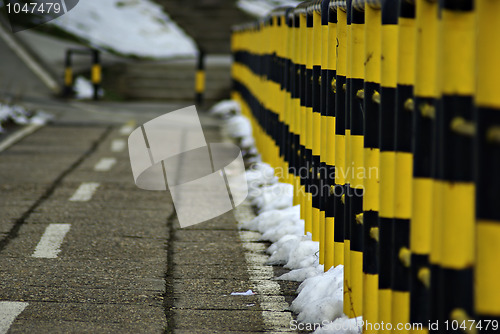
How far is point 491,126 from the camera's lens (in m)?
1.86

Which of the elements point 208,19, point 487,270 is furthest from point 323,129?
point 208,19

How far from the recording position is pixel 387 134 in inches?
A: 115

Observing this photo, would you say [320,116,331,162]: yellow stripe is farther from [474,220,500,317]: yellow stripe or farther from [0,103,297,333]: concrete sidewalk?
[474,220,500,317]: yellow stripe

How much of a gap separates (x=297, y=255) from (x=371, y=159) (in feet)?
5.13

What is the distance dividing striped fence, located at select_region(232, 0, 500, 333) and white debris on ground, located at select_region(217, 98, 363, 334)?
10 centimetres

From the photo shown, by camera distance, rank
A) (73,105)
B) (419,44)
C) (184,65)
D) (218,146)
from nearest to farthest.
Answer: (419,44) → (218,146) → (73,105) → (184,65)

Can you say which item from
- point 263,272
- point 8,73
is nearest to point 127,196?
point 263,272

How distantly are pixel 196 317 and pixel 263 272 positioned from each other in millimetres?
885

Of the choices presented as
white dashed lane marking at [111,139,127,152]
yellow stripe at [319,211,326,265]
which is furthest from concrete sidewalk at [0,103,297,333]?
white dashed lane marking at [111,139,127,152]

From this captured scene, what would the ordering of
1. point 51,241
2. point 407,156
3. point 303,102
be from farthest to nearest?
point 303,102, point 51,241, point 407,156

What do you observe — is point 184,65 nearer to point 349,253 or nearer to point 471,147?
point 349,253

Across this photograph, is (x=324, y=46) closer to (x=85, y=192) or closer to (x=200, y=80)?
(x=85, y=192)

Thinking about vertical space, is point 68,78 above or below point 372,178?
below

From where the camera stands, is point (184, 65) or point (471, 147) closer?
point (471, 147)
